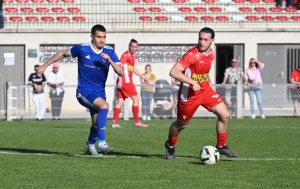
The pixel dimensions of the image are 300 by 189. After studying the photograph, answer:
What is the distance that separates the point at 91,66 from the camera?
40.7ft

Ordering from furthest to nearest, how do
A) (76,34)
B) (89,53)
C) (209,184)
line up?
(76,34) → (89,53) → (209,184)

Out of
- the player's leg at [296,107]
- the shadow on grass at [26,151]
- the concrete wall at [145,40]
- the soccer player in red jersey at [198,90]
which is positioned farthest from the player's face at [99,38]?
the concrete wall at [145,40]

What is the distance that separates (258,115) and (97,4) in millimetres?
10223

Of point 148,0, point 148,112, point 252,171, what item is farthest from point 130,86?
point 148,0

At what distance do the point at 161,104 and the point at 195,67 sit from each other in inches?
594

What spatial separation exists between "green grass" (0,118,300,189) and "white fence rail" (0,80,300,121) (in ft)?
29.2

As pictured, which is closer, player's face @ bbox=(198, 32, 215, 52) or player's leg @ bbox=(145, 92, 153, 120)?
player's face @ bbox=(198, 32, 215, 52)

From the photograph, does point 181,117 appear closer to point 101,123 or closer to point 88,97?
point 101,123

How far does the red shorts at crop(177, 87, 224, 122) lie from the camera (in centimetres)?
1170

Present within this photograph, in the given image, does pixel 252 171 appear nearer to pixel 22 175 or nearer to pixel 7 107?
pixel 22 175

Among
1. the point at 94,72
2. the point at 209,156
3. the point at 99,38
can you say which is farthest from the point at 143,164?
the point at 99,38

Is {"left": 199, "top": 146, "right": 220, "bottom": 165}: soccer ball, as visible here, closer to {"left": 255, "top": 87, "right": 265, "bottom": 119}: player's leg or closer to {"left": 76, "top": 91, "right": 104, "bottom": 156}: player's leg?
{"left": 76, "top": 91, "right": 104, "bottom": 156}: player's leg

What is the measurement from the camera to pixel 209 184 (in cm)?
908

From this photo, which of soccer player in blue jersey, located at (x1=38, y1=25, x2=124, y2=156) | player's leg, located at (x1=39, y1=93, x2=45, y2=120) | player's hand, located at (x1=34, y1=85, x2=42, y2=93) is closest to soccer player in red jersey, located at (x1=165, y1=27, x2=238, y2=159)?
soccer player in blue jersey, located at (x1=38, y1=25, x2=124, y2=156)
